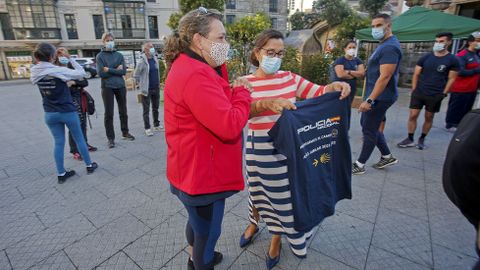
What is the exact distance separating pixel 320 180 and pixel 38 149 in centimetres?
529

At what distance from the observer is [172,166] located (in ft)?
5.08

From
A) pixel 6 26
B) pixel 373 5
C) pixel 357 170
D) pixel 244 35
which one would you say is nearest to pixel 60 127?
pixel 357 170

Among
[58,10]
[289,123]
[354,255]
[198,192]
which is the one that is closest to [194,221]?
[198,192]

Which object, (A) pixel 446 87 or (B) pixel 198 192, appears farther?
(A) pixel 446 87

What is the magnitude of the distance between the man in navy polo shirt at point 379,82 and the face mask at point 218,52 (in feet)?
7.97

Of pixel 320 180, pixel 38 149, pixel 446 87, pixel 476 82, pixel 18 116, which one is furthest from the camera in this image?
pixel 18 116

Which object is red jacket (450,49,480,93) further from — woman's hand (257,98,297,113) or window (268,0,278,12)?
window (268,0,278,12)

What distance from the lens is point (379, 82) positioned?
3215 mm

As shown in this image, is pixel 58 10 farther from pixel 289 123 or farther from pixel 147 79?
pixel 289 123

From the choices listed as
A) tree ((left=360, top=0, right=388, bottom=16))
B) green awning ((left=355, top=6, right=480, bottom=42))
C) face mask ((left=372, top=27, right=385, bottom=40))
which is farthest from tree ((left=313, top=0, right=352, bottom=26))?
face mask ((left=372, top=27, right=385, bottom=40))

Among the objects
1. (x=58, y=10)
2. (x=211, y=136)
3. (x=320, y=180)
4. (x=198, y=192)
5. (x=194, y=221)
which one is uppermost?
(x=58, y=10)

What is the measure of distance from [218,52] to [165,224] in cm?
194

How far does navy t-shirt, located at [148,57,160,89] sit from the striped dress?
410 cm

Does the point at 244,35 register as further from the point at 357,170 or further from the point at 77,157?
the point at 357,170
